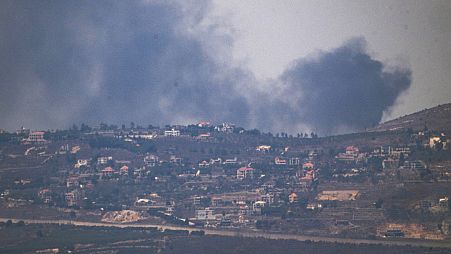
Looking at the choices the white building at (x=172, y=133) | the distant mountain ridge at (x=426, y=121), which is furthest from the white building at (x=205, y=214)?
the white building at (x=172, y=133)

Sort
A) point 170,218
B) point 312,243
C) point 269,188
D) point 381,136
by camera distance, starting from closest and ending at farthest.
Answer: point 312,243, point 170,218, point 269,188, point 381,136

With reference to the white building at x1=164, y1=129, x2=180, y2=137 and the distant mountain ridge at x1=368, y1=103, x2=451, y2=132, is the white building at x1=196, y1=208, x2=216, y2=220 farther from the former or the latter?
the white building at x1=164, y1=129, x2=180, y2=137

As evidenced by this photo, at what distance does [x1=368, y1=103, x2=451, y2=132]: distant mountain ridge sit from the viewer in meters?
120

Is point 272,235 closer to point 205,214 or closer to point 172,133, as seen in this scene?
point 205,214

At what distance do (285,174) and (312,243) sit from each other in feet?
76.0

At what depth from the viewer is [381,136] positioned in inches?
4739

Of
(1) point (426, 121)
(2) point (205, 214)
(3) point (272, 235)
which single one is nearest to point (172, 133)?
(1) point (426, 121)

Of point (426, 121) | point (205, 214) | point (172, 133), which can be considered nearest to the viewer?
point (205, 214)

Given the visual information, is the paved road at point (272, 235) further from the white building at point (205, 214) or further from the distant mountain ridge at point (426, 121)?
the distant mountain ridge at point (426, 121)

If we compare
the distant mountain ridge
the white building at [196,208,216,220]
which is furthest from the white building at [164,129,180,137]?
the white building at [196,208,216,220]

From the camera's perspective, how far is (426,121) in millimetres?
121000

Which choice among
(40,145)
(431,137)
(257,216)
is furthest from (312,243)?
(40,145)

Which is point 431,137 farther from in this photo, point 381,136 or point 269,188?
point 269,188

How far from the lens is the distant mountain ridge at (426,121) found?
119688 mm
